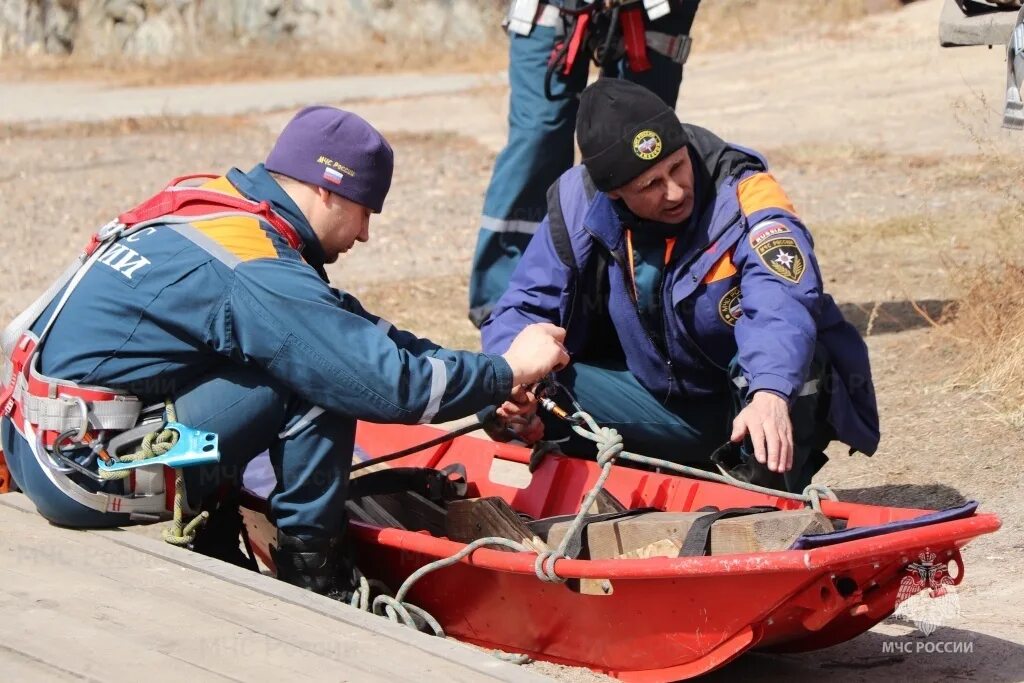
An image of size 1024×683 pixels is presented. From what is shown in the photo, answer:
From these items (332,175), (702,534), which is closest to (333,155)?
(332,175)

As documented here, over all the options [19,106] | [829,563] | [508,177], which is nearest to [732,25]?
[19,106]

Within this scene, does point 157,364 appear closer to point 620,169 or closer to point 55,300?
point 55,300

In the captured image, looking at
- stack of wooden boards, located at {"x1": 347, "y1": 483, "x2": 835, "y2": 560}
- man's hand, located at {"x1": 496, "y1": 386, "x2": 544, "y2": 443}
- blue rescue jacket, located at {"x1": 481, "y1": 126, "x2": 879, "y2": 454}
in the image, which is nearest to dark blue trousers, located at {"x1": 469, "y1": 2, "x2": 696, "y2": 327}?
blue rescue jacket, located at {"x1": 481, "y1": 126, "x2": 879, "y2": 454}

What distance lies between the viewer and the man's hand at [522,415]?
4156 mm

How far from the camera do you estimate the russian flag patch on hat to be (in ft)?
12.4

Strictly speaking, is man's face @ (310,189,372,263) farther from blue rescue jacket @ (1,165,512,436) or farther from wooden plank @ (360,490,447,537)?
wooden plank @ (360,490,447,537)

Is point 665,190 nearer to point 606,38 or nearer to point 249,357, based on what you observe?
point 249,357

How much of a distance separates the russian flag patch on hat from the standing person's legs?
244 cm

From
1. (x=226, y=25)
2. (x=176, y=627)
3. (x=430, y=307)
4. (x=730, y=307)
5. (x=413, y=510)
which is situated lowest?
(x=226, y=25)

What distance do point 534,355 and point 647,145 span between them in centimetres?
67

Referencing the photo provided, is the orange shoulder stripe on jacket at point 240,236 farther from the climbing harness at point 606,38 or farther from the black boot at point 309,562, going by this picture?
the climbing harness at point 606,38

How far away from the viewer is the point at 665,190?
4.12m

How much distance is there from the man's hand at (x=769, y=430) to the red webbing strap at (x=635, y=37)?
2670mm

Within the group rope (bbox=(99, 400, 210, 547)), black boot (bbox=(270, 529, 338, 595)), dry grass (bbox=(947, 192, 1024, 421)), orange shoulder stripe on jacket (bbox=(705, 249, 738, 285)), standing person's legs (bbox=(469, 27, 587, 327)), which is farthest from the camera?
standing person's legs (bbox=(469, 27, 587, 327))
